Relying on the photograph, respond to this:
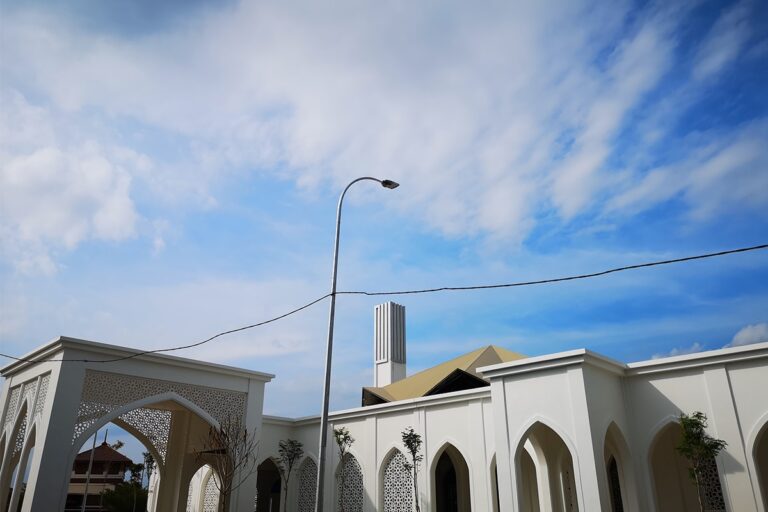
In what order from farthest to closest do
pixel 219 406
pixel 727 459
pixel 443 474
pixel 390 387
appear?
1. pixel 390 387
2. pixel 443 474
3. pixel 219 406
4. pixel 727 459

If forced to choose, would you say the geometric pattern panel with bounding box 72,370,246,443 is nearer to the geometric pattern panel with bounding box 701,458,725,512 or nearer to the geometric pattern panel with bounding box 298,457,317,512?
the geometric pattern panel with bounding box 298,457,317,512

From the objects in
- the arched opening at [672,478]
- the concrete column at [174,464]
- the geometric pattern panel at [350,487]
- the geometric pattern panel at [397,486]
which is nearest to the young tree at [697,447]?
the arched opening at [672,478]

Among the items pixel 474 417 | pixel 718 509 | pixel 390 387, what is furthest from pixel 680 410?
pixel 390 387

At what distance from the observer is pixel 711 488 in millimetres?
10383

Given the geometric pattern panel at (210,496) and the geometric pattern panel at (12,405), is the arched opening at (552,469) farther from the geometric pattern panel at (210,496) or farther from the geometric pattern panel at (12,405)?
the geometric pattern panel at (12,405)

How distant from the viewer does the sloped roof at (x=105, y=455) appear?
1486 inches

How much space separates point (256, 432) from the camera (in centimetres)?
1497

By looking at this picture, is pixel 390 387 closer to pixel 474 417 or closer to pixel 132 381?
pixel 474 417

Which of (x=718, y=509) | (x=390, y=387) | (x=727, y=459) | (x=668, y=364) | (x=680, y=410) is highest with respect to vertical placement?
(x=390, y=387)

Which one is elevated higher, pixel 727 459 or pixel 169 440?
pixel 169 440

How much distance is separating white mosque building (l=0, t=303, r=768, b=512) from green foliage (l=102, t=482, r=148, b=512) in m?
8.86

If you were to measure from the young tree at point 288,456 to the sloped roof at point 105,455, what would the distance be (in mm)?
25305

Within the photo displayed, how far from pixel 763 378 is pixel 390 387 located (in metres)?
13.4

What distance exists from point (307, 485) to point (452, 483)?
405 cm
